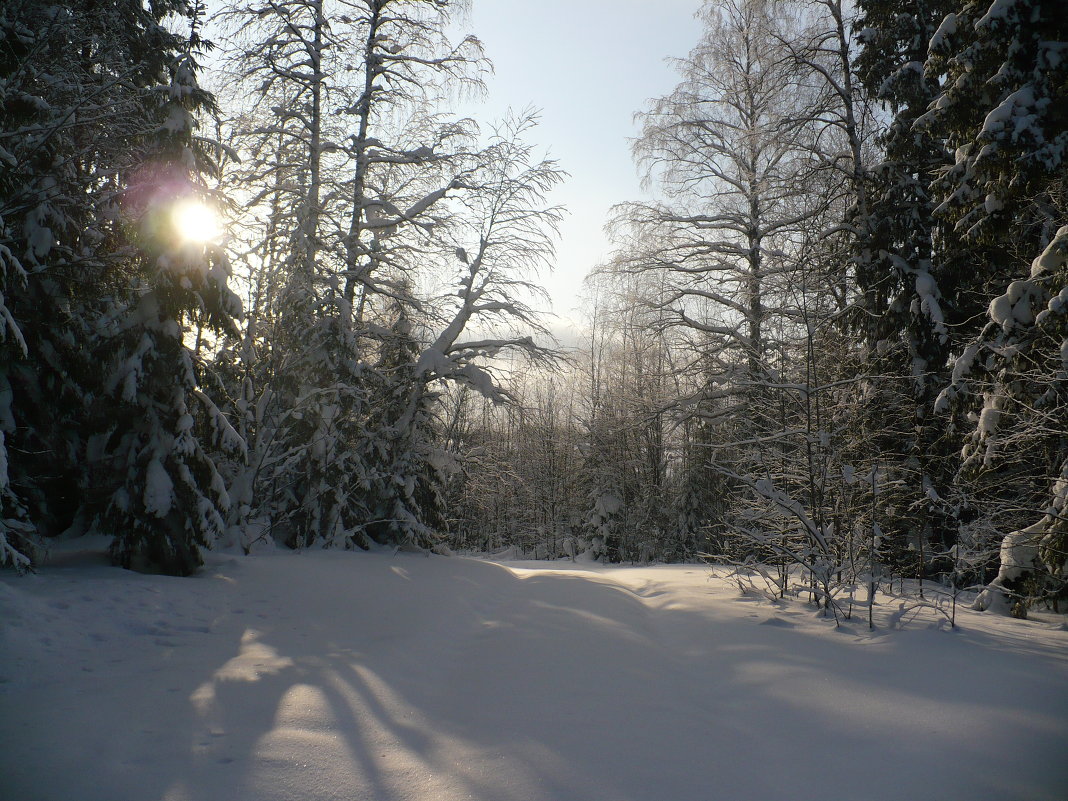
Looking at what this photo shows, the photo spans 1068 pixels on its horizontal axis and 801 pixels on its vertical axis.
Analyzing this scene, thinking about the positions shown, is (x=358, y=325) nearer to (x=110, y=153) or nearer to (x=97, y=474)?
(x=110, y=153)

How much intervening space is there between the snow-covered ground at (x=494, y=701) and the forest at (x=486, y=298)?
51.1 inches

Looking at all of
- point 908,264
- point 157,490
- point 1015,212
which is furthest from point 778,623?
point 908,264

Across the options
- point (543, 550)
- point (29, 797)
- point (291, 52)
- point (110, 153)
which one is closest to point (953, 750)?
point (29, 797)

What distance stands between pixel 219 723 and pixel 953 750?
444 centimetres

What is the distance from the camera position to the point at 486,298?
14086 mm

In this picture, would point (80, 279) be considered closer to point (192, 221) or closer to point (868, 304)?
point (192, 221)

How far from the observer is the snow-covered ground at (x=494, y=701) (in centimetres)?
320

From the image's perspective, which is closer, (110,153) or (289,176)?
(110,153)

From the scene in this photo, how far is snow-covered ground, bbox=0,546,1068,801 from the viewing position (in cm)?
320

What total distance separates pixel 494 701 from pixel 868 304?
413 inches

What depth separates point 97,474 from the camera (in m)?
7.39

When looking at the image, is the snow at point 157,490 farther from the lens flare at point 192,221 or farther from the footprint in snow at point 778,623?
the footprint in snow at point 778,623

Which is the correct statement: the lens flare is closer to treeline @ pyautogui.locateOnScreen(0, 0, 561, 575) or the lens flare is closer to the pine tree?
treeline @ pyautogui.locateOnScreen(0, 0, 561, 575)

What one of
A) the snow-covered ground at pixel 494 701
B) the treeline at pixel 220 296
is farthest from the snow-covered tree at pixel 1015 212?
the treeline at pixel 220 296
